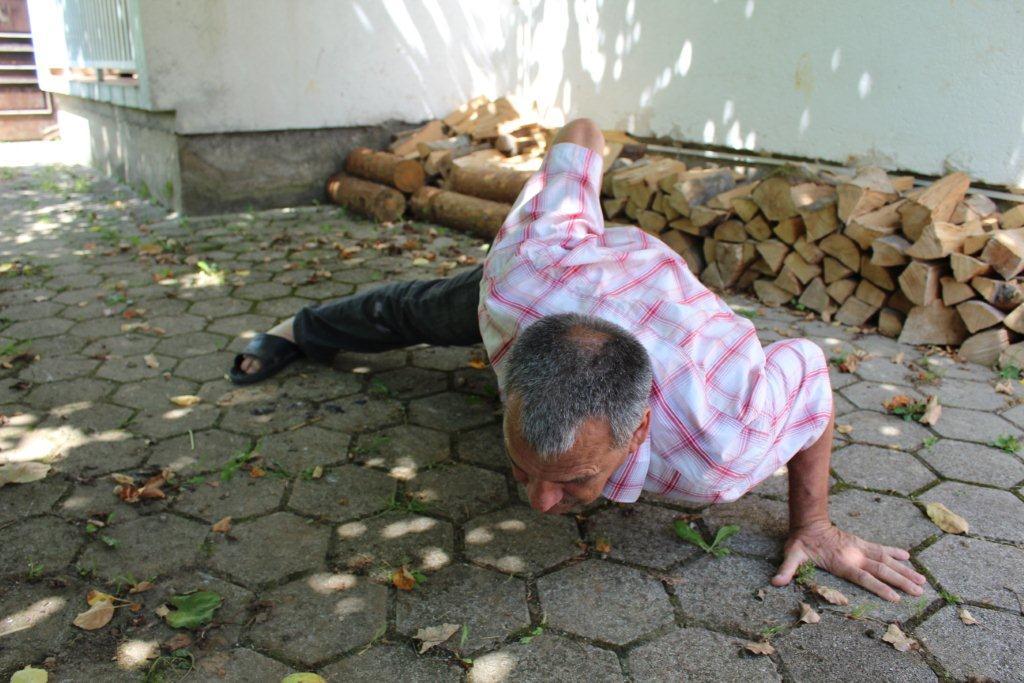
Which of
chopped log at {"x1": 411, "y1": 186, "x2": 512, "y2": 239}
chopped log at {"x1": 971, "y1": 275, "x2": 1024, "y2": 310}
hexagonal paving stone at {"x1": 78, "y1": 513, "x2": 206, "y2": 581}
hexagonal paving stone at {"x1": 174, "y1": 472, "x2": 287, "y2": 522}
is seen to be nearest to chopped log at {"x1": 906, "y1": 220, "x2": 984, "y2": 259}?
chopped log at {"x1": 971, "y1": 275, "x2": 1024, "y2": 310}

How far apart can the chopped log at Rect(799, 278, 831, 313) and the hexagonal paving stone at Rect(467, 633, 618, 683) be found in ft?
11.2

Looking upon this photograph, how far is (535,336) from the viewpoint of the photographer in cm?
188

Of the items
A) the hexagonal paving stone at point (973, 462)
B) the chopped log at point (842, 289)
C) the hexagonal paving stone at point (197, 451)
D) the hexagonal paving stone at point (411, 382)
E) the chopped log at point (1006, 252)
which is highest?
the chopped log at point (1006, 252)

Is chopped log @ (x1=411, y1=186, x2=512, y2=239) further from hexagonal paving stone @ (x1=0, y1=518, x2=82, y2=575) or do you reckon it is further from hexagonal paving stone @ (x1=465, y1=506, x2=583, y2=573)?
hexagonal paving stone @ (x1=0, y1=518, x2=82, y2=575)

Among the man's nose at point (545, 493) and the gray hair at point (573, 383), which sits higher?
the gray hair at point (573, 383)

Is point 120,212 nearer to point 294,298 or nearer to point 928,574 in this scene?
point 294,298

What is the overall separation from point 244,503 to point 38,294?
3309 mm

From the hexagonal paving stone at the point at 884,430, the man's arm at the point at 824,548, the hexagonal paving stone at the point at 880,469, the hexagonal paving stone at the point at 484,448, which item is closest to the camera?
the man's arm at the point at 824,548

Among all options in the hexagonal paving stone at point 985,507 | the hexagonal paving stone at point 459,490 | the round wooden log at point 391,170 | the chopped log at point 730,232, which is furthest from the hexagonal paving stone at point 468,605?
the round wooden log at point 391,170

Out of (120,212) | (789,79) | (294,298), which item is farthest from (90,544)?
(120,212)

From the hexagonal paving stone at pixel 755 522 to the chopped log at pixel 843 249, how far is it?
2365mm

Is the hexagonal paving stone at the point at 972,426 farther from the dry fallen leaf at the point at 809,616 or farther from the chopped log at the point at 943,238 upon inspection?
the dry fallen leaf at the point at 809,616

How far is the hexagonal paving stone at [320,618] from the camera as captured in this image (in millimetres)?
2102

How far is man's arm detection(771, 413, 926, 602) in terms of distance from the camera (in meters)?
2.33
